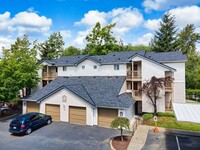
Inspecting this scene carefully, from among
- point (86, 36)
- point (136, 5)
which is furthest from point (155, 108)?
point (86, 36)

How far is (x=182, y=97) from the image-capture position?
78.0 feet

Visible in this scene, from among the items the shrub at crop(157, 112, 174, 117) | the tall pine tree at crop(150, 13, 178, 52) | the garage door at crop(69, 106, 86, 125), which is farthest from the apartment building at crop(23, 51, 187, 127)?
the tall pine tree at crop(150, 13, 178, 52)

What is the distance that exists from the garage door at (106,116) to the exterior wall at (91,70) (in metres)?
7.91

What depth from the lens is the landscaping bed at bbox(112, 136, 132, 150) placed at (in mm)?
13215

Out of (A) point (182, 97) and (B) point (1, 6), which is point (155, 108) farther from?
(B) point (1, 6)

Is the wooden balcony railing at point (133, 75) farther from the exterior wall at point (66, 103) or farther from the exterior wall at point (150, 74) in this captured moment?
the exterior wall at point (66, 103)

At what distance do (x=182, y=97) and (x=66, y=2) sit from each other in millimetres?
21098

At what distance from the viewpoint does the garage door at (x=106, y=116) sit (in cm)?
1869

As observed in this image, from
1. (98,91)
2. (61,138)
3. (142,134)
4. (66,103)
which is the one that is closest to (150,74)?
(98,91)

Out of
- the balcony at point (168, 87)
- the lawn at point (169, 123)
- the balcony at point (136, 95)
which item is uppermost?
the balcony at point (168, 87)

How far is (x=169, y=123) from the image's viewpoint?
1864 centimetres

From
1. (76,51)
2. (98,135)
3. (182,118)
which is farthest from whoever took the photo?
(76,51)

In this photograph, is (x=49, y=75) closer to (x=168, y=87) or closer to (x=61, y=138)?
(x=61, y=138)

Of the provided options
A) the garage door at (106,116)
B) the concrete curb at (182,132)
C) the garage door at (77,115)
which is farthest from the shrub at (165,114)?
the garage door at (77,115)
